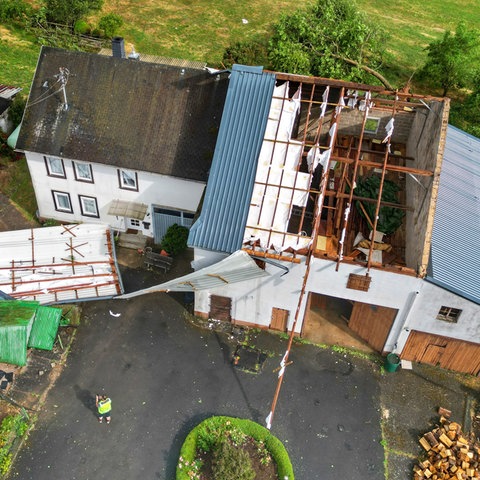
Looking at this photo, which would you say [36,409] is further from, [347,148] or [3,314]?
[347,148]

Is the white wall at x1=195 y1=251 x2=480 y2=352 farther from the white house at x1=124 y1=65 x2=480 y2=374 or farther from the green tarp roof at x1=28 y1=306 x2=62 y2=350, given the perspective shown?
the green tarp roof at x1=28 y1=306 x2=62 y2=350

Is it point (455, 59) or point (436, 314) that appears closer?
point (436, 314)

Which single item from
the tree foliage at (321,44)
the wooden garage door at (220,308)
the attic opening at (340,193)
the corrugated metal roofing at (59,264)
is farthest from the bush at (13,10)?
the wooden garage door at (220,308)

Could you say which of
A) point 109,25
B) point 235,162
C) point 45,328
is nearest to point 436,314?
point 235,162

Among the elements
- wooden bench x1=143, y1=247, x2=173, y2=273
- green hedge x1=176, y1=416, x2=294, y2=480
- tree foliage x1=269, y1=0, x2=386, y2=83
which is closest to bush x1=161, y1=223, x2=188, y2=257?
wooden bench x1=143, y1=247, x2=173, y2=273

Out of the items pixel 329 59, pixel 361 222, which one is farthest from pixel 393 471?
pixel 329 59

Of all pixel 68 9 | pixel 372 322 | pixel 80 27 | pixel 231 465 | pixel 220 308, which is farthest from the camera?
pixel 80 27

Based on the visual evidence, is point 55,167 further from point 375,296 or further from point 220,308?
point 375,296
